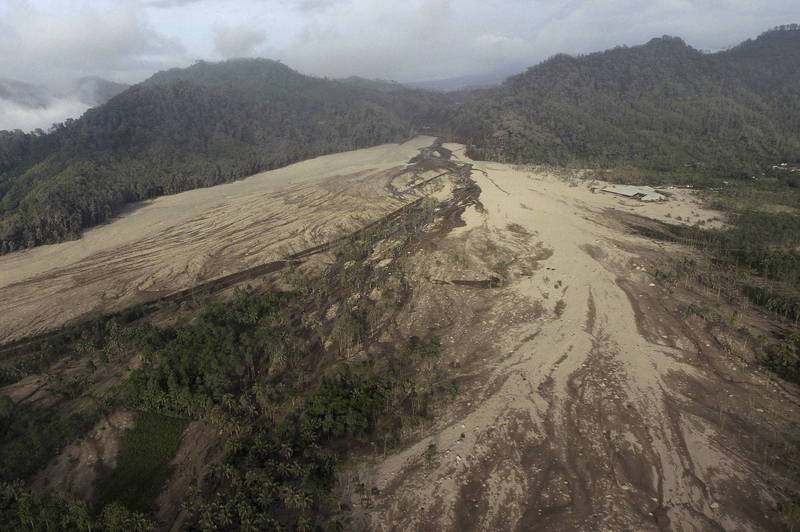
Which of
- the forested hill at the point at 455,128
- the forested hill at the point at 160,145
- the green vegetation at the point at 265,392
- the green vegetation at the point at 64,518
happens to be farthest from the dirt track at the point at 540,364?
the forested hill at the point at 455,128

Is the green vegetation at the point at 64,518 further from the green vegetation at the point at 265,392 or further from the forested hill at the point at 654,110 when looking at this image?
the forested hill at the point at 654,110

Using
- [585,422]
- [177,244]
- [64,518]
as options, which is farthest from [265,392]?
[177,244]

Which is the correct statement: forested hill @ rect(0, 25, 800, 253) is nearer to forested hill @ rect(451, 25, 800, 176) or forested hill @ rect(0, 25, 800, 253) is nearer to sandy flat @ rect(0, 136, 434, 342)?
forested hill @ rect(451, 25, 800, 176)

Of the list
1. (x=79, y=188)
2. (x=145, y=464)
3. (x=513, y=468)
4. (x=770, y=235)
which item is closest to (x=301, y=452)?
(x=145, y=464)

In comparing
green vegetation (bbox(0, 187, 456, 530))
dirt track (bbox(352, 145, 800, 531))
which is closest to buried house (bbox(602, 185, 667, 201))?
dirt track (bbox(352, 145, 800, 531))

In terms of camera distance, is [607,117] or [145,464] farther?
[607,117]

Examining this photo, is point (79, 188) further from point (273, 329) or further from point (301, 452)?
point (301, 452)

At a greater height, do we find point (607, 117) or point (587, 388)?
point (607, 117)
